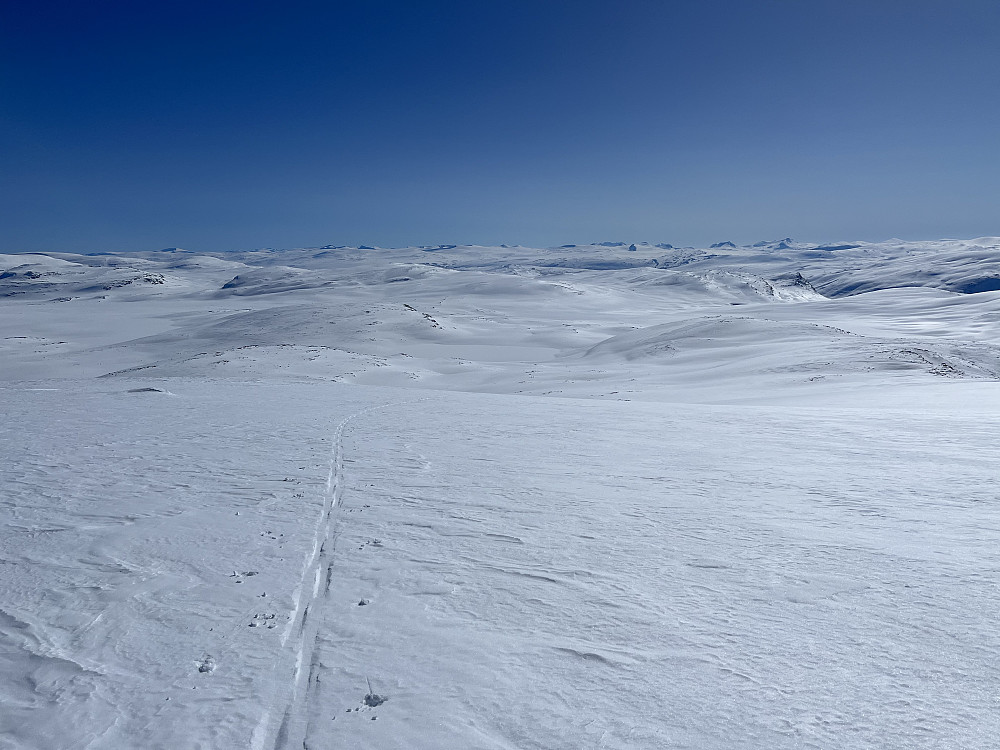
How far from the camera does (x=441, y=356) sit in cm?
3334

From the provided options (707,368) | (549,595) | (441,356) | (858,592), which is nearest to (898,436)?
(858,592)

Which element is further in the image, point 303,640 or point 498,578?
point 498,578

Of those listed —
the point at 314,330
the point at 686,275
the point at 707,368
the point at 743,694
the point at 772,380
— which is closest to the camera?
the point at 743,694

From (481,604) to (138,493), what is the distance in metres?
4.19

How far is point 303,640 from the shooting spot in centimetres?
337

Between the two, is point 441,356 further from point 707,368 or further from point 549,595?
point 549,595

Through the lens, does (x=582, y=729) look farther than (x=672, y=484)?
No

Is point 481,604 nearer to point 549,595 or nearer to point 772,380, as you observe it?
point 549,595

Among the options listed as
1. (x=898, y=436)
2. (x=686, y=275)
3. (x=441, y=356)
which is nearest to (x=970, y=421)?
(x=898, y=436)

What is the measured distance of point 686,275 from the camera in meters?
110

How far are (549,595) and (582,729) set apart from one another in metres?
1.24

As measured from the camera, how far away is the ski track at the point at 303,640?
2.67m

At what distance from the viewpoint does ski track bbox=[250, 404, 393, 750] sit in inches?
105

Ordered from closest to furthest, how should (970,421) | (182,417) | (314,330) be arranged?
1. (970,421)
2. (182,417)
3. (314,330)
